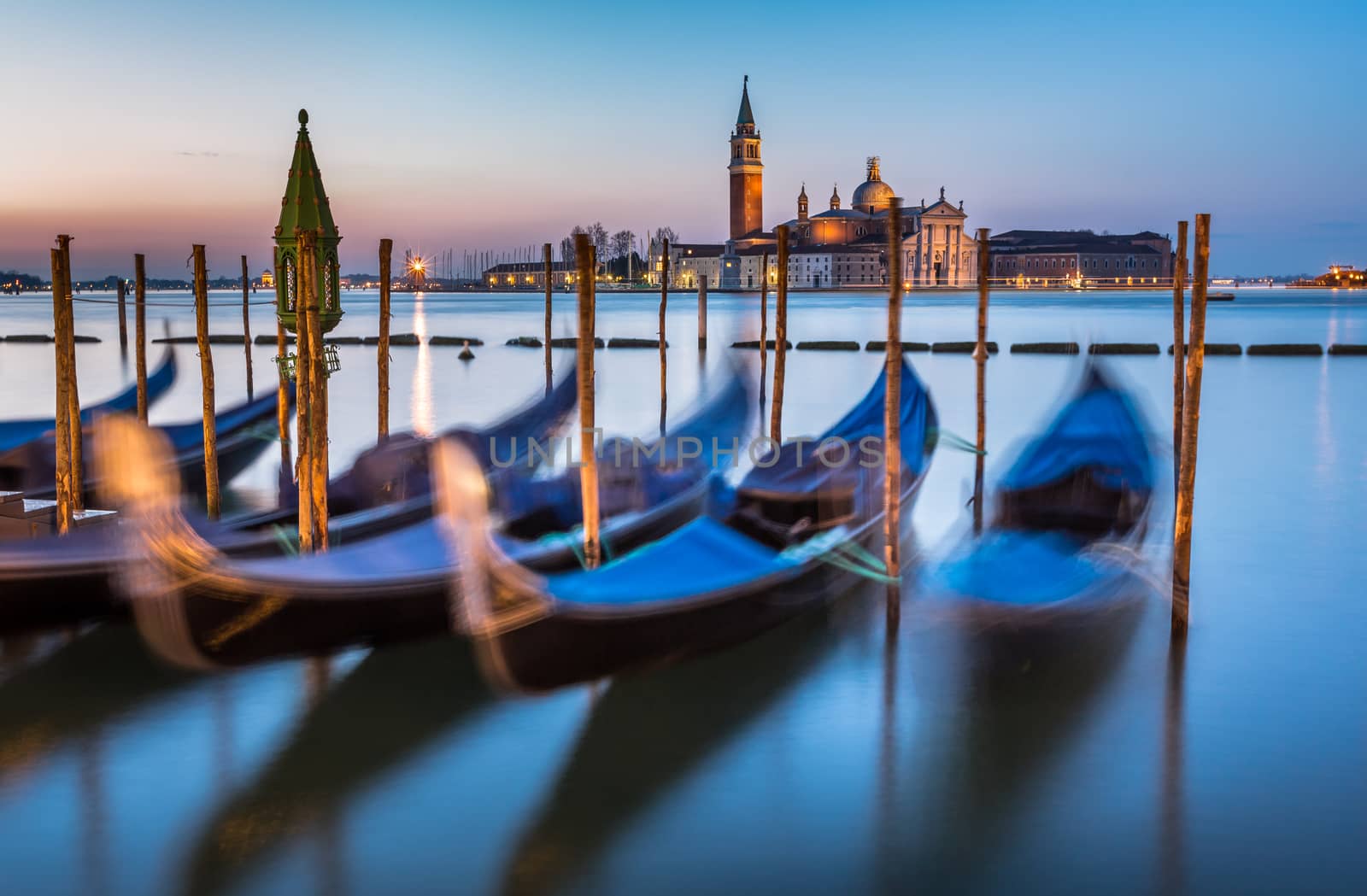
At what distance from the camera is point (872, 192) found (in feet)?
210

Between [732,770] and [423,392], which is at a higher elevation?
[423,392]

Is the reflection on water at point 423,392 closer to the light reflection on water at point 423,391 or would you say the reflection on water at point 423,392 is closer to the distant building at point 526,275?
the light reflection on water at point 423,391

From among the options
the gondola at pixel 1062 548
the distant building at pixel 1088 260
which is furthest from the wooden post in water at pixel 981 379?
the distant building at pixel 1088 260

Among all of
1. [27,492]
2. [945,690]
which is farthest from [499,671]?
[27,492]

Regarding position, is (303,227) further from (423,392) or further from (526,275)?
(526,275)

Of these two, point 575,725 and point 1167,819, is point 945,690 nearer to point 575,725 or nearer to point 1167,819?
point 1167,819

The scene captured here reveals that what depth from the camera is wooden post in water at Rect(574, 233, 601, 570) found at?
4.37 m

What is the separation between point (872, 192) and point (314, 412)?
61.9 m

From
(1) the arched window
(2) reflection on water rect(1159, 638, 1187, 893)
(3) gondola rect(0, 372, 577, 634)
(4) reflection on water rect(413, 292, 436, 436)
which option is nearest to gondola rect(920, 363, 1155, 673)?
(2) reflection on water rect(1159, 638, 1187, 893)

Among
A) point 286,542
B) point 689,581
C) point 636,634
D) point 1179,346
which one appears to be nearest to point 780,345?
point 1179,346

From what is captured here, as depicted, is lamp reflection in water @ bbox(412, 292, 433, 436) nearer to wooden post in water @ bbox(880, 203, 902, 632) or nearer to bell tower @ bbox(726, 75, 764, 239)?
wooden post in water @ bbox(880, 203, 902, 632)

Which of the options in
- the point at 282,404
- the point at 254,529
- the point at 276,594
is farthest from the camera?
the point at 282,404

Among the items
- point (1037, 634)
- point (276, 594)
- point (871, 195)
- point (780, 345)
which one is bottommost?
point (1037, 634)

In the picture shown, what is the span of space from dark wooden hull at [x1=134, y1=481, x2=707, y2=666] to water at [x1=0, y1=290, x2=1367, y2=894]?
0.26 metres
